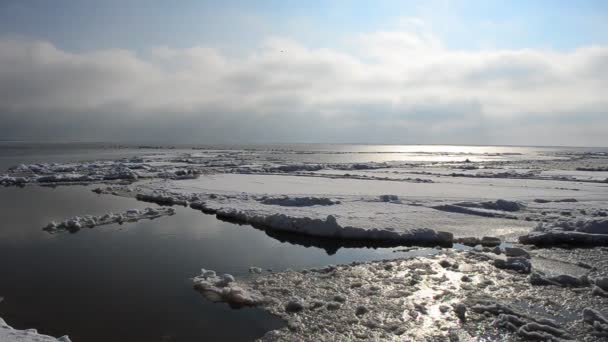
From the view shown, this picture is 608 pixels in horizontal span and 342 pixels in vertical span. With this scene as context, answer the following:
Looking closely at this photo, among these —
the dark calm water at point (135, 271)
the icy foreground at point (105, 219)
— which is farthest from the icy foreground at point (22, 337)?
the icy foreground at point (105, 219)

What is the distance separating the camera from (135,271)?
8.00m

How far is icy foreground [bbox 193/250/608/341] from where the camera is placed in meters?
5.46

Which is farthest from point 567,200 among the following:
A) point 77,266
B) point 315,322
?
point 77,266

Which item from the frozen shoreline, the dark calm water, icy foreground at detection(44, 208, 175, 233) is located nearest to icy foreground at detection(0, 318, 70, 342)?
the dark calm water

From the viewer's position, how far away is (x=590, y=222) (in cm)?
1089

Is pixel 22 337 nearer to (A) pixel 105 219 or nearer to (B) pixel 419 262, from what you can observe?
(B) pixel 419 262

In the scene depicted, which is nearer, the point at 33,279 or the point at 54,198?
the point at 33,279

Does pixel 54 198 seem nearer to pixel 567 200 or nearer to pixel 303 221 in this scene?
pixel 303 221

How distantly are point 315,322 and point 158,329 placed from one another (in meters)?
2.25

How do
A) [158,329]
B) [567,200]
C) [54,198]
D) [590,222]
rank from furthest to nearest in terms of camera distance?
[54,198] → [567,200] → [590,222] → [158,329]

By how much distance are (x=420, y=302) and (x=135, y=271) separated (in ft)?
18.4

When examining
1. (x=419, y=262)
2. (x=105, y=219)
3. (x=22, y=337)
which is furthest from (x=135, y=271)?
(x=419, y=262)

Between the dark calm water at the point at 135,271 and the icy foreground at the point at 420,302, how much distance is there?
1.69 feet

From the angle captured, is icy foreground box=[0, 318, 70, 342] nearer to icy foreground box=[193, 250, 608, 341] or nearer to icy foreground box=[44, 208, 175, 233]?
icy foreground box=[193, 250, 608, 341]
